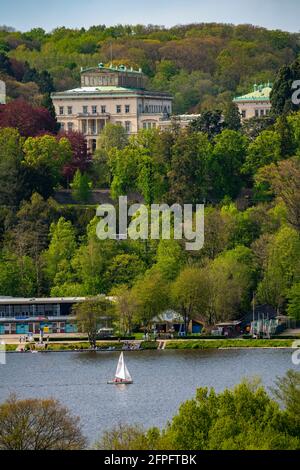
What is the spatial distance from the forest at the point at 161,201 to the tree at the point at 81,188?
3.0 inches

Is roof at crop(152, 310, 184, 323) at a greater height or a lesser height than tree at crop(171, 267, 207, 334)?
lesser

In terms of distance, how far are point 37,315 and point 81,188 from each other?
45.8ft

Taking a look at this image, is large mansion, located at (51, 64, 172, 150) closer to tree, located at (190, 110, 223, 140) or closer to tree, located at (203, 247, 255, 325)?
tree, located at (190, 110, 223, 140)

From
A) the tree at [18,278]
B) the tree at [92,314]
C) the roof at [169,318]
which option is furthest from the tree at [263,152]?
the tree at [92,314]

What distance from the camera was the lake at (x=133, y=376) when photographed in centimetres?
6216

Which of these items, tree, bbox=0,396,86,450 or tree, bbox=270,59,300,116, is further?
tree, bbox=270,59,300,116

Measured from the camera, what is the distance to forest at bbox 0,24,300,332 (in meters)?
85.6

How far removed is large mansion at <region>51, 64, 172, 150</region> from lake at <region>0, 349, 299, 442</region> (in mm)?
35767

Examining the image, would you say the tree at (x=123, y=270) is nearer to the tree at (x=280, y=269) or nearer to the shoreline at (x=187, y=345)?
the tree at (x=280, y=269)

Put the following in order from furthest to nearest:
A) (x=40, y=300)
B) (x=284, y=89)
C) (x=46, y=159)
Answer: (x=284, y=89)
(x=46, y=159)
(x=40, y=300)

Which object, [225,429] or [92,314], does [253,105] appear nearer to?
[92,314]

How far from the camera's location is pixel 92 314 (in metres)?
82.6

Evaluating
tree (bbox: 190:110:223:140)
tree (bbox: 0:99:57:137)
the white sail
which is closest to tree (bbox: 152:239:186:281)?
tree (bbox: 190:110:223:140)

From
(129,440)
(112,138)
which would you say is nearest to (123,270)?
(112,138)
